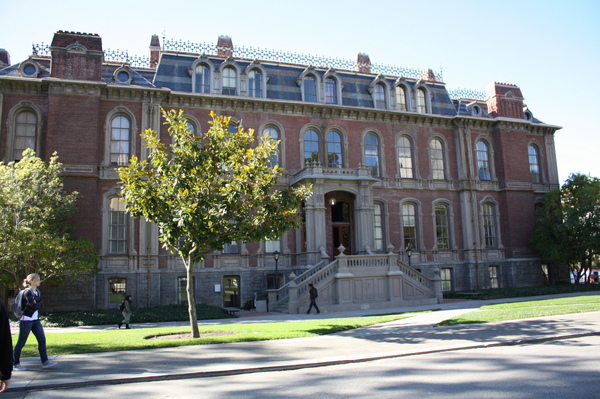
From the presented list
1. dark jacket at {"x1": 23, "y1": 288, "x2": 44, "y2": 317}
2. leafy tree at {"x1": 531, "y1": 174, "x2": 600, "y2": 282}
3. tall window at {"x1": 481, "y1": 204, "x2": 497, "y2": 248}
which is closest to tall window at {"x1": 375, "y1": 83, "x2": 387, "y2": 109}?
tall window at {"x1": 481, "y1": 204, "x2": 497, "y2": 248}

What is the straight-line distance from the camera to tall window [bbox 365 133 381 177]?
103 ft

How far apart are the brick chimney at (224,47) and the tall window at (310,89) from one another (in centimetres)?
530

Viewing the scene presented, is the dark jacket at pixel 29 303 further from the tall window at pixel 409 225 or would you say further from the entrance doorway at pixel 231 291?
the tall window at pixel 409 225

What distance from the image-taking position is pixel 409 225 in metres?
31.6

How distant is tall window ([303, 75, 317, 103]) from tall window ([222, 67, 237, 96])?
15.2ft

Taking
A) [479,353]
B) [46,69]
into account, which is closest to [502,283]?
[479,353]

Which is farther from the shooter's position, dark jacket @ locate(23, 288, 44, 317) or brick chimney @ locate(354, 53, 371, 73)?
brick chimney @ locate(354, 53, 371, 73)

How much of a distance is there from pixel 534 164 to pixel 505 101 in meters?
5.21

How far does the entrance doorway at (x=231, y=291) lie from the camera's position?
26766mm

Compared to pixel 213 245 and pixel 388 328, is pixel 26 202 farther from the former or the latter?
pixel 388 328

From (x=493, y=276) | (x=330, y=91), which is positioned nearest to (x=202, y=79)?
(x=330, y=91)

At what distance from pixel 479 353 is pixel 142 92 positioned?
23.0 m

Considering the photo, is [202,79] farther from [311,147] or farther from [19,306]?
[19,306]

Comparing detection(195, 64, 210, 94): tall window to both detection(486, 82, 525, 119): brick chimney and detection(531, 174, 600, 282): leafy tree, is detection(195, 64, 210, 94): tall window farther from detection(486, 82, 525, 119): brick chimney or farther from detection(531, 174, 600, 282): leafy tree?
detection(531, 174, 600, 282): leafy tree
